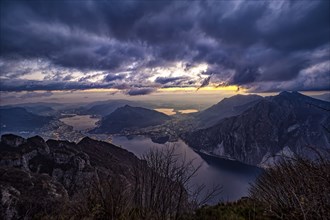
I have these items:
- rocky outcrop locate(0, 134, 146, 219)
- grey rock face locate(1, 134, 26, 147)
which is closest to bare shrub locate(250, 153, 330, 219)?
rocky outcrop locate(0, 134, 146, 219)

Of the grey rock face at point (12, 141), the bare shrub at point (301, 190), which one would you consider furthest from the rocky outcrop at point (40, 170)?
the bare shrub at point (301, 190)

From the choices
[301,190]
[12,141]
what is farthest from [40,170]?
[301,190]

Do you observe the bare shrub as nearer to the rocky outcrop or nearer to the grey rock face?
the rocky outcrop

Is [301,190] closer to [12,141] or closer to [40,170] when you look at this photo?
[40,170]

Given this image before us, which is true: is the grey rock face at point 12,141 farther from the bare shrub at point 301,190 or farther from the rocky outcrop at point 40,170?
the bare shrub at point 301,190

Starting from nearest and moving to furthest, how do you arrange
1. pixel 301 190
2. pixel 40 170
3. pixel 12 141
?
pixel 301 190 < pixel 40 170 < pixel 12 141

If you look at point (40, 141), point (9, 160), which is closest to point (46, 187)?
point (9, 160)

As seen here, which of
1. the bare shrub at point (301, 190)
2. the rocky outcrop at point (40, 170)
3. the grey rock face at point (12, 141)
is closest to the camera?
the bare shrub at point (301, 190)

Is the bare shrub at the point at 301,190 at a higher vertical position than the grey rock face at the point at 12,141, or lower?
higher
